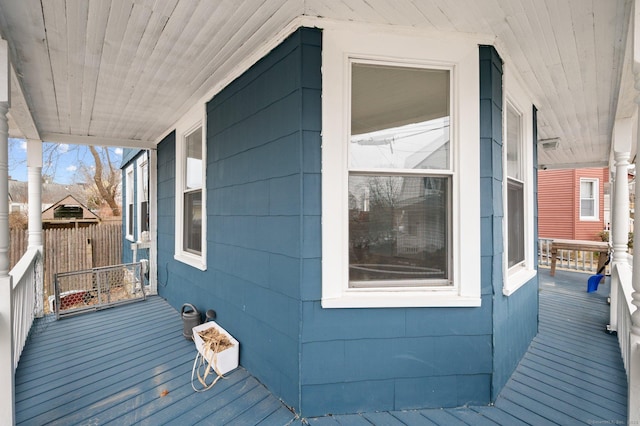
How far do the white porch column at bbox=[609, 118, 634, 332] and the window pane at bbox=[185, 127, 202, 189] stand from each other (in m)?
4.75

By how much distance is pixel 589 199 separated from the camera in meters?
10.0

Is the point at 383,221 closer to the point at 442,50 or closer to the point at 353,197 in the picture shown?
the point at 353,197

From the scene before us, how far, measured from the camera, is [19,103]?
2.95 meters

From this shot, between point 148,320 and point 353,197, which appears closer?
point 353,197

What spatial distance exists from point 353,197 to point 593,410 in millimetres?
2219

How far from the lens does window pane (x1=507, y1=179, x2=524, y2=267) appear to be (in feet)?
8.98

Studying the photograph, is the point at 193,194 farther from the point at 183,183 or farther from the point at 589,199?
the point at 589,199

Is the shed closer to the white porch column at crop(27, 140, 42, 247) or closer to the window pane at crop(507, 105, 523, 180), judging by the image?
the white porch column at crop(27, 140, 42, 247)

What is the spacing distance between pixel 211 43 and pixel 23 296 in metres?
3.09

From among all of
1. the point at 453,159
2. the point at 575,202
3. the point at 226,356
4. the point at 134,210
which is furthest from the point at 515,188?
the point at 575,202

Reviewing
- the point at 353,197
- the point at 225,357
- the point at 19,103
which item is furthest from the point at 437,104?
the point at 19,103

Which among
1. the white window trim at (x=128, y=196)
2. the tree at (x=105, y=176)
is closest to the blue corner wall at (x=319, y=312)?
the white window trim at (x=128, y=196)

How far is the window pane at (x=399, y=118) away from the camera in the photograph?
2.10 m

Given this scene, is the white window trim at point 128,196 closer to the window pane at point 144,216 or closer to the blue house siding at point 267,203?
the window pane at point 144,216
